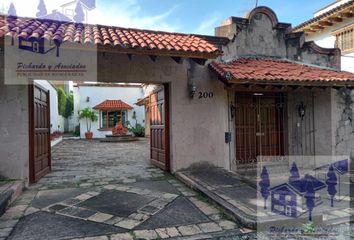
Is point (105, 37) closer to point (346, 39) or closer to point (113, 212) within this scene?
point (113, 212)

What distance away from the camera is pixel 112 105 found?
25.5 meters

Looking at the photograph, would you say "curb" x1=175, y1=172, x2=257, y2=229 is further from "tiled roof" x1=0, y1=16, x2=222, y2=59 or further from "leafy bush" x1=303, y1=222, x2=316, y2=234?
"tiled roof" x1=0, y1=16, x2=222, y2=59

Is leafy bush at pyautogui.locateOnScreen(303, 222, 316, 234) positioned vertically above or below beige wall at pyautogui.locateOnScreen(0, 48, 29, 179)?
below

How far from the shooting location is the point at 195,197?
5590mm

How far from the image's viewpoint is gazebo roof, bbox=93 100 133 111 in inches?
992

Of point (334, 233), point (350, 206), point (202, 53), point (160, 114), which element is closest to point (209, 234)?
point (334, 233)

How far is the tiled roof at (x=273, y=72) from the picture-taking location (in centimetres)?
729

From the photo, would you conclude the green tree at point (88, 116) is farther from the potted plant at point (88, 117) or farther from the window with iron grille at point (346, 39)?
the window with iron grille at point (346, 39)

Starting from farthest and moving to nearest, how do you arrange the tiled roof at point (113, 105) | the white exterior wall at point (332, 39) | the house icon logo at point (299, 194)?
1. the tiled roof at point (113, 105)
2. the white exterior wall at point (332, 39)
3. the house icon logo at point (299, 194)

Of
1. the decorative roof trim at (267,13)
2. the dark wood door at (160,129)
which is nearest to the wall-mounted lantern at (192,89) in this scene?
the dark wood door at (160,129)

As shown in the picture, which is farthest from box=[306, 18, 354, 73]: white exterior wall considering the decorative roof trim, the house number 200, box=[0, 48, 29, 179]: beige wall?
box=[0, 48, 29, 179]: beige wall

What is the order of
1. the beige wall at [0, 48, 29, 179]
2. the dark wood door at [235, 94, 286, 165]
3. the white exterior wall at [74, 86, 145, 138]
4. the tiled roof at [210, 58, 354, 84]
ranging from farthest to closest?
1. the white exterior wall at [74, 86, 145, 138]
2. the dark wood door at [235, 94, 286, 165]
3. the tiled roof at [210, 58, 354, 84]
4. the beige wall at [0, 48, 29, 179]

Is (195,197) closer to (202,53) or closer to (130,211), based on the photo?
(130,211)

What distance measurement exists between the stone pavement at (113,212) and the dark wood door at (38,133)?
401 millimetres
